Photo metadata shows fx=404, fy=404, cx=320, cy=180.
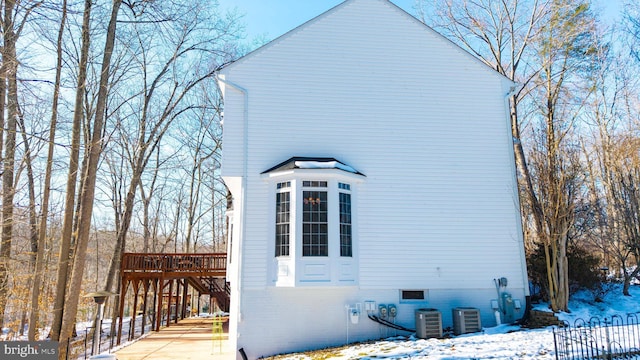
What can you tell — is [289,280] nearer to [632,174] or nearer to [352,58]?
[352,58]

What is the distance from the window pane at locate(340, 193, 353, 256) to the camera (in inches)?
404

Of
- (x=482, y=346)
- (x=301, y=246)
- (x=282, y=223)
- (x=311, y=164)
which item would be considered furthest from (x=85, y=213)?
(x=482, y=346)

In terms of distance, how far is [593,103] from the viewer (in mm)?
18672

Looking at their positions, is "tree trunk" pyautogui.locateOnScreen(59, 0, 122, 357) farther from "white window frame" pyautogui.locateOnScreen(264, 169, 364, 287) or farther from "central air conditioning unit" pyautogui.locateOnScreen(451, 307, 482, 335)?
"central air conditioning unit" pyautogui.locateOnScreen(451, 307, 482, 335)

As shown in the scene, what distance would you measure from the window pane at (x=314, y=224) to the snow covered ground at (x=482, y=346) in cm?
236

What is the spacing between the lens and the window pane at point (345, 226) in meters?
10.2

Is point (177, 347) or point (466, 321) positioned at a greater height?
point (466, 321)

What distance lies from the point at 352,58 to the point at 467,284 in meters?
7.04

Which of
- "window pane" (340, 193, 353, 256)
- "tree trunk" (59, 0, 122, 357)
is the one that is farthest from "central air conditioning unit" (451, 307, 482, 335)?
"tree trunk" (59, 0, 122, 357)

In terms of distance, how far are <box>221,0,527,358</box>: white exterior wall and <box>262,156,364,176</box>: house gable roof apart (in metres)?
0.29

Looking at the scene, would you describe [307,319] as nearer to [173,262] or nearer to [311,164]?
[311,164]

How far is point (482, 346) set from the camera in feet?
26.2

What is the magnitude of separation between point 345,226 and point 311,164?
183 centimetres

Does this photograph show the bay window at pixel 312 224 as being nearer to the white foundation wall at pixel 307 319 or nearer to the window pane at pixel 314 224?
the window pane at pixel 314 224
